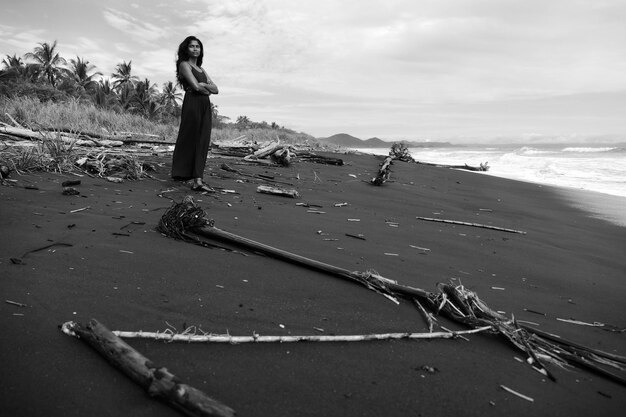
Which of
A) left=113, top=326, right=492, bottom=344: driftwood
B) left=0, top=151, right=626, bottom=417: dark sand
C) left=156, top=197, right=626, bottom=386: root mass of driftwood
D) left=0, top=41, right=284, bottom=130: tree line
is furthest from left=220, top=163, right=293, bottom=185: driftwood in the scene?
left=0, top=41, right=284, bottom=130: tree line

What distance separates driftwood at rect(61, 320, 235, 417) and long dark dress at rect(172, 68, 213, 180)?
4.18 metres

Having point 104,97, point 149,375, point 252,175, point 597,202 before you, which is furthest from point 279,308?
point 104,97

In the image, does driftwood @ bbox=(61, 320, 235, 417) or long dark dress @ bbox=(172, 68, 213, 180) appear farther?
long dark dress @ bbox=(172, 68, 213, 180)

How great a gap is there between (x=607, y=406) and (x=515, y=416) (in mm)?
475

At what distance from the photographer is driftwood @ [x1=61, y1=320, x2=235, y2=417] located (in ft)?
4.12

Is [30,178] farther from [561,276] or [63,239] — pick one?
[561,276]

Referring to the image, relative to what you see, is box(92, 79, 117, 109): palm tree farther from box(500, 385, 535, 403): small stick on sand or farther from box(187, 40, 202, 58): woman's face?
box(500, 385, 535, 403): small stick on sand

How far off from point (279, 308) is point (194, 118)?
4.10 m

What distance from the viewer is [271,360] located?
1.73 meters

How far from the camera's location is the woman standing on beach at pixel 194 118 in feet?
18.0

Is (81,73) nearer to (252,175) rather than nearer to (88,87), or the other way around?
(88,87)

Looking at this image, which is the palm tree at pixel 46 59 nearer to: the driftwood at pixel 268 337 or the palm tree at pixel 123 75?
the palm tree at pixel 123 75

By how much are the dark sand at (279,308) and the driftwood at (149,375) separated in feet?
0.14

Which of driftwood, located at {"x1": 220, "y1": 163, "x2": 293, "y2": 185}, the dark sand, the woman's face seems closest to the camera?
the dark sand
